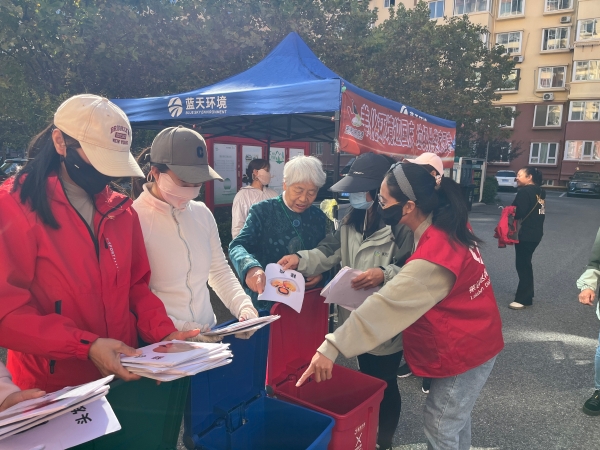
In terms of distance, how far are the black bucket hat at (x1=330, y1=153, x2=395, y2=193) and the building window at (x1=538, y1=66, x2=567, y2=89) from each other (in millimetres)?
34134

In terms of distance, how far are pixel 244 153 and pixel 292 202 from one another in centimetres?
562

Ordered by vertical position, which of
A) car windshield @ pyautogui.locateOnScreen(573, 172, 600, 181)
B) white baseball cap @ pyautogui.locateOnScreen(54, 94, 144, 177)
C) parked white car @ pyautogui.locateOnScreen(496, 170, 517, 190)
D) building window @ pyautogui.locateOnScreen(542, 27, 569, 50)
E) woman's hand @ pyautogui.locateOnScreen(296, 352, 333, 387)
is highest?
building window @ pyautogui.locateOnScreen(542, 27, 569, 50)

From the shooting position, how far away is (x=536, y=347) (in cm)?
428

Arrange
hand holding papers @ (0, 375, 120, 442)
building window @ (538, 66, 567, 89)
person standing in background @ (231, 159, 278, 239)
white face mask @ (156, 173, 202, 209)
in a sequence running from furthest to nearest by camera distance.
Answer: building window @ (538, 66, 567, 89) → person standing in background @ (231, 159, 278, 239) → white face mask @ (156, 173, 202, 209) → hand holding papers @ (0, 375, 120, 442)

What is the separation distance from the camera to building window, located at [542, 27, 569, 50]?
2928 centimetres

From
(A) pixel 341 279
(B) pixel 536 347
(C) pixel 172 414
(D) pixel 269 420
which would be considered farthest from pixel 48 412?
(B) pixel 536 347

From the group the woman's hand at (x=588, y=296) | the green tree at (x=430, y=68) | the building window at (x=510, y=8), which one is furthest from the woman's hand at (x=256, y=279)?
the building window at (x=510, y=8)

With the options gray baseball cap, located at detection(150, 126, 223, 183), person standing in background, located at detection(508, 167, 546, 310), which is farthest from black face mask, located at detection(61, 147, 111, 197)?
person standing in background, located at detection(508, 167, 546, 310)

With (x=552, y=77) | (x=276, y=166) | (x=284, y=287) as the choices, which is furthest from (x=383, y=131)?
(x=552, y=77)

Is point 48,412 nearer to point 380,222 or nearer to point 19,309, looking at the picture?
point 19,309

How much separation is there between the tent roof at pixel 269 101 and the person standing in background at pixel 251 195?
2.10ft

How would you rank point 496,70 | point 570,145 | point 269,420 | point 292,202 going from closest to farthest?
point 269,420, point 292,202, point 496,70, point 570,145

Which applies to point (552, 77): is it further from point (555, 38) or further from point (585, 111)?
point (585, 111)

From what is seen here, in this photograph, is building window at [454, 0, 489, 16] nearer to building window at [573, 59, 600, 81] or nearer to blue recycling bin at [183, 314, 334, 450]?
building window at [573, 59, 600, 81]
